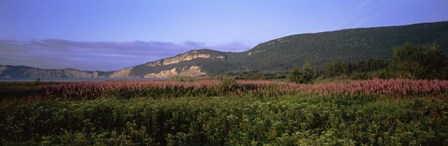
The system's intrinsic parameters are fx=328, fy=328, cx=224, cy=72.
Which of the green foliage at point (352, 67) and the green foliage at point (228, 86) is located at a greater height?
the green foliage at point (352, 67)

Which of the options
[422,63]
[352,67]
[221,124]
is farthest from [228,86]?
[352,67]

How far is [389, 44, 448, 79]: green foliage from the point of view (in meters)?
21.0

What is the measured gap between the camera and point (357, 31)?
6845 inches

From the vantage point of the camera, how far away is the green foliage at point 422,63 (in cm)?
2096

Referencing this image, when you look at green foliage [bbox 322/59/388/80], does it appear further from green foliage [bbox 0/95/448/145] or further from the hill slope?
green foliage [bbox 0/95/448/145]

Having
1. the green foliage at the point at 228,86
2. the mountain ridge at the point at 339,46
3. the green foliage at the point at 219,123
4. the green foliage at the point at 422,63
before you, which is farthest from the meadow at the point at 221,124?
the mountain ridge at the point at 339,46

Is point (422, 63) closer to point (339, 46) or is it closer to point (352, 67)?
point (352, 67)

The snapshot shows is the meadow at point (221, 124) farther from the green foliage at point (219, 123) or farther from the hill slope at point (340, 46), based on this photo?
the hill slope at point (340, 46)

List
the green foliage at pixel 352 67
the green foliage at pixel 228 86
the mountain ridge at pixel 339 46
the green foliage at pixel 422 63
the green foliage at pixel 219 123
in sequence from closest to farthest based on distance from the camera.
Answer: the green foliage at pixel 219 123, the green foliage at pixel 228 86, the green foliage at pixel 422 63, the green foliage at pixel 352 67, the mountain ridge at pixel 339 46

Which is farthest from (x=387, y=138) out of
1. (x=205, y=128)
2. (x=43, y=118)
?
(x=43, y=118)

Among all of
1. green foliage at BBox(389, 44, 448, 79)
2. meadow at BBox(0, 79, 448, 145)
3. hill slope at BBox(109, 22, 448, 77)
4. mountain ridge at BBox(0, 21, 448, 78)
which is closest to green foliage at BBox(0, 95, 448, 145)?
meadow at BBox(0, 79, 448, 145)

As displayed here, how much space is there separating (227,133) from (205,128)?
1.83 ft

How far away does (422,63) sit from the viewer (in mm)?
21547

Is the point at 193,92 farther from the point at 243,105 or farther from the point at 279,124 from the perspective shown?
the point at 279,124
